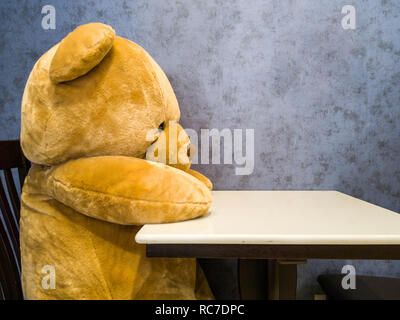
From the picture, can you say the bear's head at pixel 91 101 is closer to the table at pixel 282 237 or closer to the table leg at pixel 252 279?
the table at pixel 282 237

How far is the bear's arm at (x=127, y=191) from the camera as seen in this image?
2.25 feet

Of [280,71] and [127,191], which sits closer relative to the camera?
[127,191]

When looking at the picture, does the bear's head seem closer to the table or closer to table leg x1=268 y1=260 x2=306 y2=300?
the table

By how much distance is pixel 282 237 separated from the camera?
2.09 feet

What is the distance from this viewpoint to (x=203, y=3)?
126cm

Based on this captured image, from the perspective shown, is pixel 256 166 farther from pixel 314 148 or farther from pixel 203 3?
pixel 203 3

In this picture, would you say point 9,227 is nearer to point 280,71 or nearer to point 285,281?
point 285,281

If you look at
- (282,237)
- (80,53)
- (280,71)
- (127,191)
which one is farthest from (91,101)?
(280,71)

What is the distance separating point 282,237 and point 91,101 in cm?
58

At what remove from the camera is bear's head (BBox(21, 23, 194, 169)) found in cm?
70

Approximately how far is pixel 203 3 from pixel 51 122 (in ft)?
2.94

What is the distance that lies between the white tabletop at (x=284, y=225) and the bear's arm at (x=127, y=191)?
4 centimetres

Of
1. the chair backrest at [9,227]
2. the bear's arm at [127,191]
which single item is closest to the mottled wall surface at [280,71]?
the chair backrest at [9,227]
